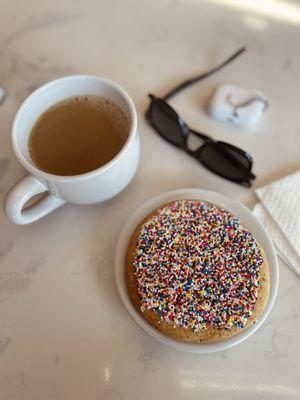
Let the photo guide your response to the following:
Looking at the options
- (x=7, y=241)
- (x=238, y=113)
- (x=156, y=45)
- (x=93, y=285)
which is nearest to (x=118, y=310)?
(x=93, y=285)

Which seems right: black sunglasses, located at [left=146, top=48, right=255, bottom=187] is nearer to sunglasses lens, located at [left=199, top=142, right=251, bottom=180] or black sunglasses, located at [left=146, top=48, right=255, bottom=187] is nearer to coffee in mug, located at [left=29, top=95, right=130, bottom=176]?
sunglasses lens, located at [left=199, top=142, right=251, bottom=180]

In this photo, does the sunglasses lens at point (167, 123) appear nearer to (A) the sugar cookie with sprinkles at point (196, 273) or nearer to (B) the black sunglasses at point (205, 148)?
(B) the black sunglasses at point (205, 148)

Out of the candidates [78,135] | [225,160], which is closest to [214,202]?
[225,160]

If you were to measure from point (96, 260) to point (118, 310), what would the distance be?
3.4 inches

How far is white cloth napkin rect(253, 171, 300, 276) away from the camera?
0.64m

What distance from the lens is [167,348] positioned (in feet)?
1.98

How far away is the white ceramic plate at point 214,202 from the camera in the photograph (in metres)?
0.57

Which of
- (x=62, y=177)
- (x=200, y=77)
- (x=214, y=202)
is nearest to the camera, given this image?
(x=62, y=177)

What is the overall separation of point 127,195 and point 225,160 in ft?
0.58

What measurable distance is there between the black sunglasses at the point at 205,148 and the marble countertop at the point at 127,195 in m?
0.02

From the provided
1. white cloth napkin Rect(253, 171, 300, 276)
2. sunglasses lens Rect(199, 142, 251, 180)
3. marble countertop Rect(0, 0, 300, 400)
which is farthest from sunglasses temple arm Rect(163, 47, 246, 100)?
white cloth napkin Rect(253, 171, 300, 276)

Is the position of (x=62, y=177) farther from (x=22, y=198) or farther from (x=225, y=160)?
(x=225, y=160)

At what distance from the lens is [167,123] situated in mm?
734

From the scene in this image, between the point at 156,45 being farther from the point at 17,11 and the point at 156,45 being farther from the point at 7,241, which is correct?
the point at 7,241
